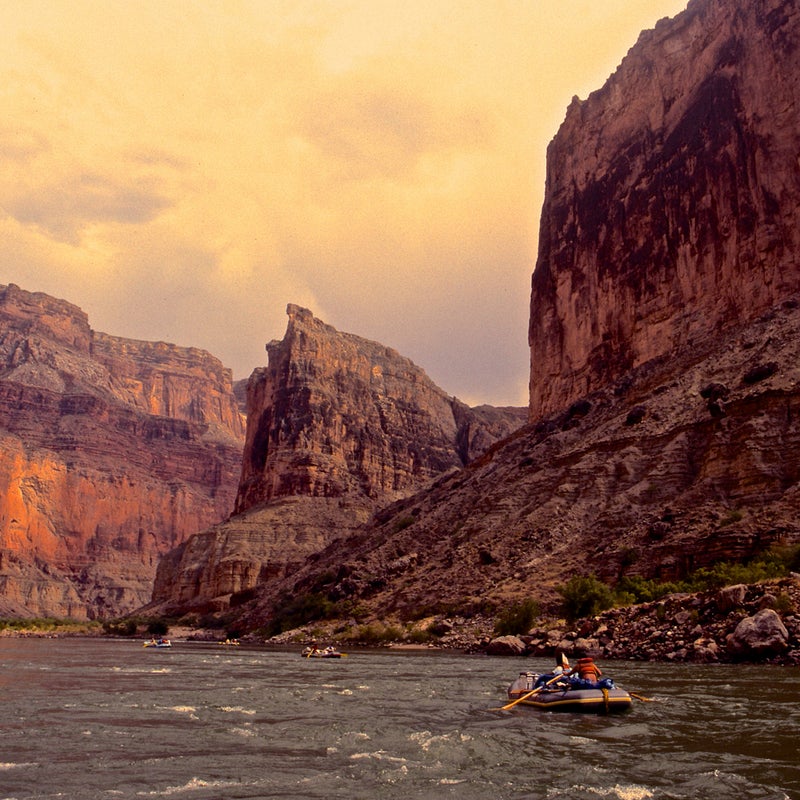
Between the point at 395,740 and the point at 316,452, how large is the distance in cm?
12905

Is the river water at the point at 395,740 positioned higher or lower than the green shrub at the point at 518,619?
lower

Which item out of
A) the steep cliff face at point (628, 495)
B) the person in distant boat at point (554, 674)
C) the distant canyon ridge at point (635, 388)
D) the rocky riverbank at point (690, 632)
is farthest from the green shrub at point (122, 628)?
the person in distant boat at point (554, 674)

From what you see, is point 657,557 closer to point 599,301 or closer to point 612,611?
point 612,611

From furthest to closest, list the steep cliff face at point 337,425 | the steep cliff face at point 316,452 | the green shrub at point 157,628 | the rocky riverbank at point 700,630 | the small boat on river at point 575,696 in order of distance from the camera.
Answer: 1. the steep cliff face at point 337,425
2. the steep cliff face at point 316,452
3. the green shrub at point 157,628
4. the rocky riverbank at point 700,630
5. the small boat on river at point 575,696

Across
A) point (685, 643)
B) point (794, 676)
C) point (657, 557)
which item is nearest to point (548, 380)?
point (657, 557)

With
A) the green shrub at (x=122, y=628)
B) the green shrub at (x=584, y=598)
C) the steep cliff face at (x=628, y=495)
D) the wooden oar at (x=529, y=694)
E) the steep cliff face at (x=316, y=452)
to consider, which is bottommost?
the wooden oar at (x=529, y=694)

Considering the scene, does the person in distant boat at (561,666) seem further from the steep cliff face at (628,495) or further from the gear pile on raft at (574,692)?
the steep cliff face at (628,495)

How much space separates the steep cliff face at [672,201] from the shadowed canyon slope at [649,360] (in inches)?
8.4

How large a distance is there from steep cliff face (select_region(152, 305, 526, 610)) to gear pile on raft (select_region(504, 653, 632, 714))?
3478 inches

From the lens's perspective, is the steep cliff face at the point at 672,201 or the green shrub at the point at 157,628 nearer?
the steep cliff face at the point at 672,201

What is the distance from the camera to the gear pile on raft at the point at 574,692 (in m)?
22.7

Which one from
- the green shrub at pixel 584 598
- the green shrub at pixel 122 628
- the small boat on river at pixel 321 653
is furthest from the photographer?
the green shrub at pixel 122 628

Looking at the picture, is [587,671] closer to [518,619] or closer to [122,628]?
[518,619]

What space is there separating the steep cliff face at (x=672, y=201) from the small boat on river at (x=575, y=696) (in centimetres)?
5227
